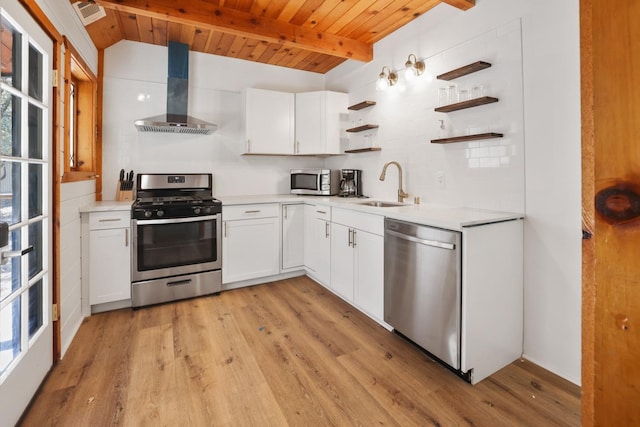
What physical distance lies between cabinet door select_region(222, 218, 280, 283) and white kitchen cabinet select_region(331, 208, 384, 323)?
74 cm

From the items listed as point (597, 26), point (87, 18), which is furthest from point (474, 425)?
point (87, 18)

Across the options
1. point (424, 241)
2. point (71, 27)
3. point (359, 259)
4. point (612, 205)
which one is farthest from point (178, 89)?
point (612, 205)

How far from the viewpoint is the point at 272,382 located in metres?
1.89

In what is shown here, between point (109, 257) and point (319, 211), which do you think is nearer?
point (109, 257)

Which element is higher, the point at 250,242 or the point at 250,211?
the point at 250,211

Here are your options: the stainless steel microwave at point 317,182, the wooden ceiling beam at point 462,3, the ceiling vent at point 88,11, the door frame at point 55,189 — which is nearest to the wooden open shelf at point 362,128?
the stainless steel microwave at point 317,182

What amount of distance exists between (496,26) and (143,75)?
10.6 ft

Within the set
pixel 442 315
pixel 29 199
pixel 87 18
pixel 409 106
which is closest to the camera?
pixel 29 199

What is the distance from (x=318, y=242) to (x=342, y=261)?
0.48m

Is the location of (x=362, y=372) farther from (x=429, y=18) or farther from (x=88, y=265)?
(x=429, y=18)

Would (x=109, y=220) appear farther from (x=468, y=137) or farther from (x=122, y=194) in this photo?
(x=468, y=137)

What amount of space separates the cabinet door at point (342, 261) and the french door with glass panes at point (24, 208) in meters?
2.04

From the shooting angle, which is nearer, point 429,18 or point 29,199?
point 29,199

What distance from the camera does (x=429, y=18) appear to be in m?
2.77
